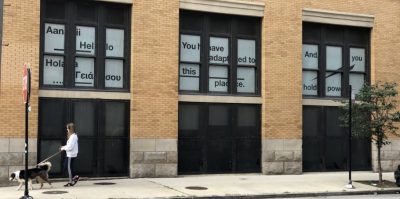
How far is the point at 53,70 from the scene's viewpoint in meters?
16.8

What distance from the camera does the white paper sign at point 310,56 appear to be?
803 inches

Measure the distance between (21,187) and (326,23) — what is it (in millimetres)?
12365

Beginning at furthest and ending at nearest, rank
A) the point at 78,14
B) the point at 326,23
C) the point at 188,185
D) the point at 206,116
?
the point at 326,23 < the point at 206,116 < the point at 78,14 < the point at 188,185

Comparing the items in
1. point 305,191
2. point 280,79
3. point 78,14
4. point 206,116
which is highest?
point 78,14

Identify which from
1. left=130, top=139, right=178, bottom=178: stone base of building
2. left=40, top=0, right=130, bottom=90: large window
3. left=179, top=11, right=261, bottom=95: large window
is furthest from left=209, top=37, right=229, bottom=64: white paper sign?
left=130, top=139, right=178, bottom=178: stone base of building

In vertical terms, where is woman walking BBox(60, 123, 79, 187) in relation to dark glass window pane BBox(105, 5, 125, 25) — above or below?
below

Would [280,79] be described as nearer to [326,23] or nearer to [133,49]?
[326,23]

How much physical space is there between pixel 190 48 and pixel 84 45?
12.0 ft

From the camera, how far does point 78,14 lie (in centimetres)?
1712

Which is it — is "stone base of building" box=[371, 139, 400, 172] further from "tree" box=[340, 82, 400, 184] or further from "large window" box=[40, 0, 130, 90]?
"large window" box=[40, 0, 130, 90]

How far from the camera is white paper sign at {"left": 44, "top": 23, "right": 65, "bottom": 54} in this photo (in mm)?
16656

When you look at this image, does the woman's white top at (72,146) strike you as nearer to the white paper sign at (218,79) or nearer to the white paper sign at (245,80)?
the white paper sign at (218,79)

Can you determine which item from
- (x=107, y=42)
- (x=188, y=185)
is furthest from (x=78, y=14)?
(x=188, y=185)

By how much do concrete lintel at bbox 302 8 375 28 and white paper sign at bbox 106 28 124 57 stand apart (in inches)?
271
